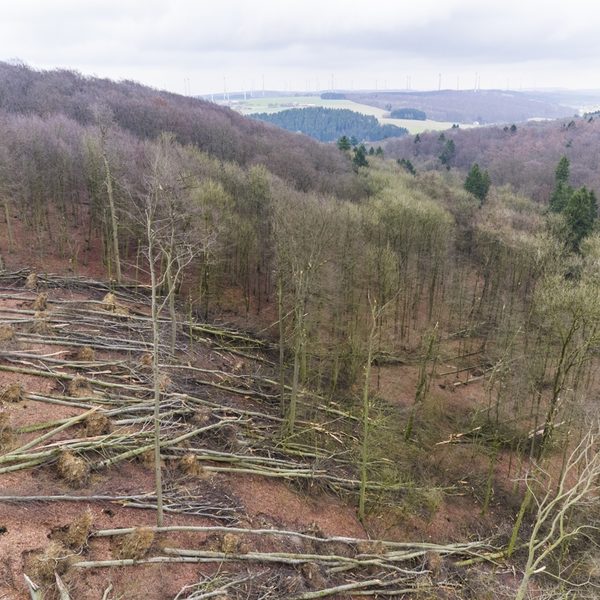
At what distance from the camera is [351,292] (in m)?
29.3

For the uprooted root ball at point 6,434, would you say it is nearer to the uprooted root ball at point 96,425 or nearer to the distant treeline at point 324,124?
the uprooted root ball at point 96,425

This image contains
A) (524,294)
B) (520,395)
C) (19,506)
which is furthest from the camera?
(524,294)

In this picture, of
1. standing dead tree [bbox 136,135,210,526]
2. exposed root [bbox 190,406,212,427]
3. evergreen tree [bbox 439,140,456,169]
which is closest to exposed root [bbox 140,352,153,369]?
standing dead tree [bbox 136,135,210,526]

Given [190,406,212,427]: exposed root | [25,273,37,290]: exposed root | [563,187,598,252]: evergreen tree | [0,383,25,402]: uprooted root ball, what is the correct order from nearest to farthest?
[0,383,25,402]: uprooted root ball → [190,406,212,427]: exposed root → [25,273,37,290]: exposed root → [563,187,598,252]: evergreen tree

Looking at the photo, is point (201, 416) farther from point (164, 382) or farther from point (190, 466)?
point (190, 466)

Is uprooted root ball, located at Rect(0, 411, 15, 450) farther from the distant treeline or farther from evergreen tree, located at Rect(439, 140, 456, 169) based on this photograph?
the distant treeline

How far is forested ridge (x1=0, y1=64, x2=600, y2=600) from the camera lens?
1316 cm

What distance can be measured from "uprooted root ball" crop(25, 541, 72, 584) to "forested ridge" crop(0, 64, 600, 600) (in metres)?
0.08

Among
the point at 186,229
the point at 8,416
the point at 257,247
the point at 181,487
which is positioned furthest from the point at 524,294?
the point at 8,416

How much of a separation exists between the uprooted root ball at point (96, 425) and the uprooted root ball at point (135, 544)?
408 centimetres

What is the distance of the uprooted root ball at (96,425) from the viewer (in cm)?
1398

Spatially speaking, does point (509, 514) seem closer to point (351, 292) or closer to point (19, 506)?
point (351, 292)

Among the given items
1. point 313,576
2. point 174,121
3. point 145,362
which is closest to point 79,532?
point 313,576

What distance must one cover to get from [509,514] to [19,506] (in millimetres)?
18064
